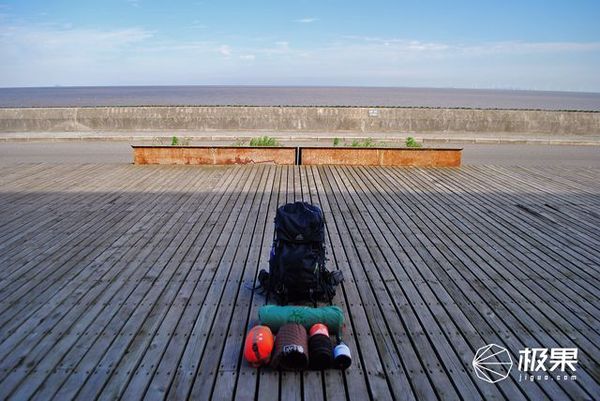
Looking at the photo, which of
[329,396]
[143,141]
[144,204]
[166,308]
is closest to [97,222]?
[144,204]

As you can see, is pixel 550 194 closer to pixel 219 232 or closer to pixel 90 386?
pixel 219 232

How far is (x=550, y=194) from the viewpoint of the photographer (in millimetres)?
9047

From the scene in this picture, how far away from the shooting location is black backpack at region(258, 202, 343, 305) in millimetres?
4207

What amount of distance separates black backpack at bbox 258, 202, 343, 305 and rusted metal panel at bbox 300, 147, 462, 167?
7678mm

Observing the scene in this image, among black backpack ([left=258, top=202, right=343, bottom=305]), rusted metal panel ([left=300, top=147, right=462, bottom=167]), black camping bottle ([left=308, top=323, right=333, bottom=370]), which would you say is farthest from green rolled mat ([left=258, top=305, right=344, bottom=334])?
rusted metal panel ([left=300, top=147, right=462, bottom=167])

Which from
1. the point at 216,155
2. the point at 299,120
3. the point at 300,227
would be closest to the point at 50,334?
the point at 300,227

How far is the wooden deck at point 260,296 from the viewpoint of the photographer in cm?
326

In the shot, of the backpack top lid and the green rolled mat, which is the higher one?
the backpack top lid

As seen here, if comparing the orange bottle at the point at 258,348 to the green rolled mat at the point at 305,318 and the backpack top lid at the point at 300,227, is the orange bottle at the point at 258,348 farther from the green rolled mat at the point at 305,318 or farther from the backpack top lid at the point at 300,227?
the backpack top lid at the point at 300,227

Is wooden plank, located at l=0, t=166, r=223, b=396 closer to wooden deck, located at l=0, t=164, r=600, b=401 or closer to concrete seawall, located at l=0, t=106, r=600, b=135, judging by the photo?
wooden deck, located at l=0, t=164, r=600, b=401

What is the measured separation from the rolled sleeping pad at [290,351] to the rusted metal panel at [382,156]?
8763 mm

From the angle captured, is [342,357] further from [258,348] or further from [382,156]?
[382,156]

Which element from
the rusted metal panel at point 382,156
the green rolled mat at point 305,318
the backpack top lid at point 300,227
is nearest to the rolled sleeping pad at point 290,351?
the green rolled mat at point 305,318

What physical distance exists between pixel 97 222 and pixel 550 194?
8860 millimetres
